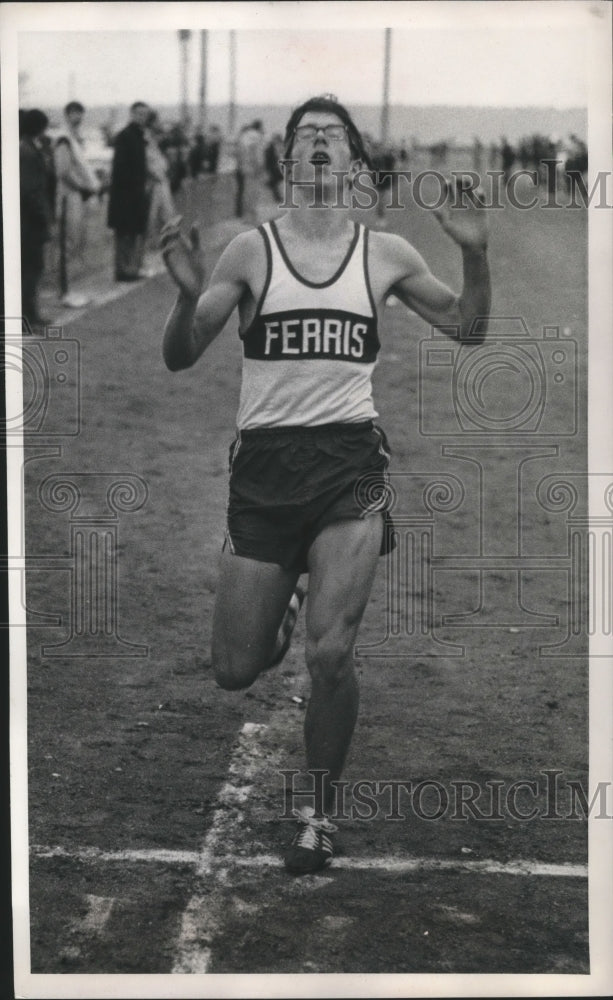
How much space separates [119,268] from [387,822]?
490cm

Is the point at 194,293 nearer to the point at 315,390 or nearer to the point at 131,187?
the point at 315,390

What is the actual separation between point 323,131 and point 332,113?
2.6 inches

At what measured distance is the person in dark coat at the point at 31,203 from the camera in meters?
4.54

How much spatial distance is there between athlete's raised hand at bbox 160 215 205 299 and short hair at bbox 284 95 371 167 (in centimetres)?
54

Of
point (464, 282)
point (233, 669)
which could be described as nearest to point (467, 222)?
point (464, 282)

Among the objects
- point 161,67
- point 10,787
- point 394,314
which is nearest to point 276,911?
point 10,787

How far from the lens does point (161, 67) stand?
4.67m

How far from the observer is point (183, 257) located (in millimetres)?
4105

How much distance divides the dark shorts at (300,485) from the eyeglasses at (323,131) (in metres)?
0.83

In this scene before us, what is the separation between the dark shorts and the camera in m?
4.41

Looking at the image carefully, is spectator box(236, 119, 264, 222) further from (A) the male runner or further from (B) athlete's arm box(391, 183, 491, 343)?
(B) athlete's arm box(391, 183, 491, 343)

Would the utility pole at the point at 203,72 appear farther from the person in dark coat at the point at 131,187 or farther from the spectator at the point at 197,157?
the spectator at the point at 197,157

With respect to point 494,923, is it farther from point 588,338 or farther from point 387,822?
point 588,338

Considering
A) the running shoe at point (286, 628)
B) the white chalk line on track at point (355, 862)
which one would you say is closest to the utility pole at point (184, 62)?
the running shoe at point (286, 628)
